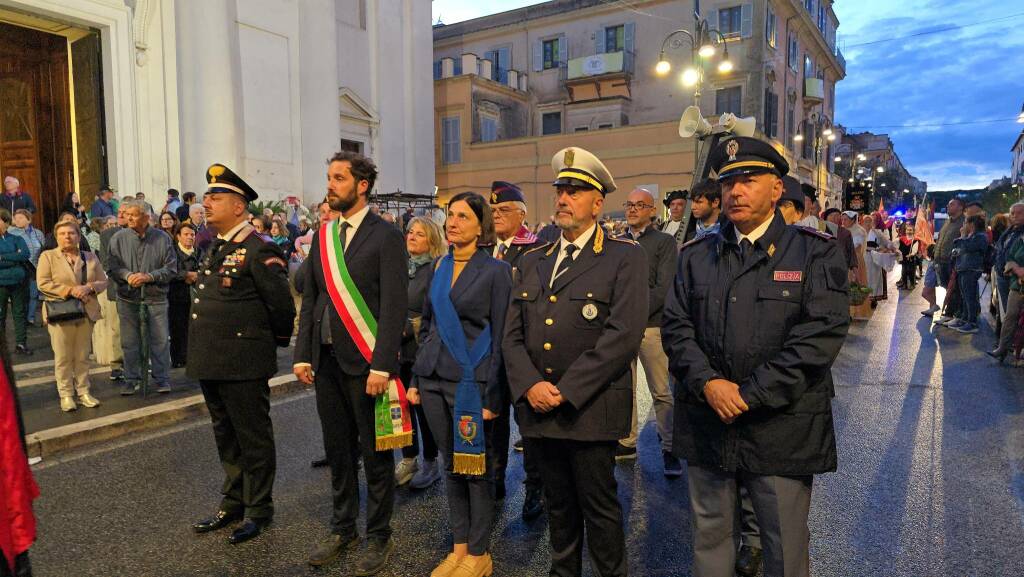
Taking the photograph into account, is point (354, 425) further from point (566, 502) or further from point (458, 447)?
point (566, 502)

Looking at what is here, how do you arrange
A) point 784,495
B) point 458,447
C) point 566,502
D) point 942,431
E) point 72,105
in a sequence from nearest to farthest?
point 784,495 → point 566,502 → point 458,447 → point 942,431 → point 72,105

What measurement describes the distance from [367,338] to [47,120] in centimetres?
1678

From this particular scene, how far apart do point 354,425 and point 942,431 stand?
5.10 m

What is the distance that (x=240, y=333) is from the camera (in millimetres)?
3885

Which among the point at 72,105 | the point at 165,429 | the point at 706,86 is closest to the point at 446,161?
the point at 706,86

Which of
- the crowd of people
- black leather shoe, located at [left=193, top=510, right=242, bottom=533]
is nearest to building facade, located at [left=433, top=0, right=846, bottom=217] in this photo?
the crowd of people

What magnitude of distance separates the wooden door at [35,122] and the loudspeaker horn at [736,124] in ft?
49.9

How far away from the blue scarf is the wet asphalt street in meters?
0.70

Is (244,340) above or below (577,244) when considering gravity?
below

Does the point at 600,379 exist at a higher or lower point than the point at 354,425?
higher

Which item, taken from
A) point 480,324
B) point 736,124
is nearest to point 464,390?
point 480,324

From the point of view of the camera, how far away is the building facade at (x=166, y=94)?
14156mm

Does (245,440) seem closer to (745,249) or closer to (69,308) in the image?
(745,249)

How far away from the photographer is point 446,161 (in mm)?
33531
